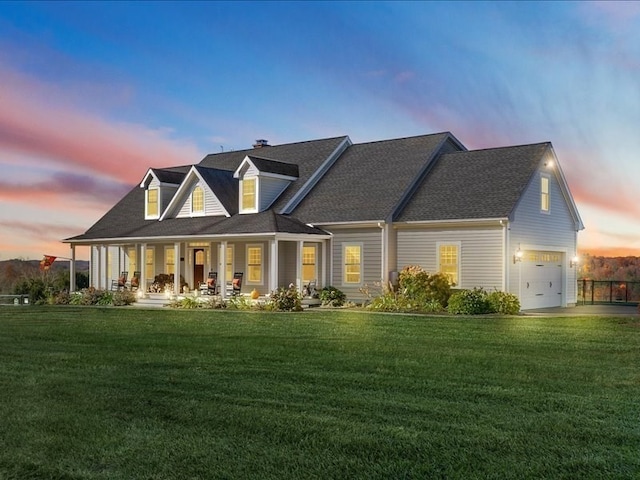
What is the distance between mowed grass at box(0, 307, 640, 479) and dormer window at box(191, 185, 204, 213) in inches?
625

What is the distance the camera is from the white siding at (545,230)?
2512 centimetres

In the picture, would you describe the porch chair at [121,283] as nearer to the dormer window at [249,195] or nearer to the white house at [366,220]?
the white house at [366,220]

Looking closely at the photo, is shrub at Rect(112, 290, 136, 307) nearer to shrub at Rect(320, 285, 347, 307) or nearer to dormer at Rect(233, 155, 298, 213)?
dormer at Rect(233, 155, 298, 213)

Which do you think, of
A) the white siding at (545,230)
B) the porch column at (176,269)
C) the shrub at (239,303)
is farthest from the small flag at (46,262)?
the white siding at (545,230)

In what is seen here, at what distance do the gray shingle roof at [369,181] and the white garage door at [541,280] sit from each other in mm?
5341

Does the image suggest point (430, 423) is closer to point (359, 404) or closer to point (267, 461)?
point (359, 404)

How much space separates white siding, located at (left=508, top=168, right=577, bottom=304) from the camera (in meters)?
25.1

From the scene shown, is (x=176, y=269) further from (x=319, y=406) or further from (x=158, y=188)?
(x=319, y=406)

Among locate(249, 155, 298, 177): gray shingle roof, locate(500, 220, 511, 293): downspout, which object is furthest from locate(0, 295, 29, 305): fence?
locate(500, 220, 511, 293): downspout

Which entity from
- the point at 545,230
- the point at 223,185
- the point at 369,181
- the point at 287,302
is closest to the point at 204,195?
the point at 223,185

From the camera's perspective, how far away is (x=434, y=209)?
85.7 feet

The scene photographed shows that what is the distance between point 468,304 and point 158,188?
17115 mm

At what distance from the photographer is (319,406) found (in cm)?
881

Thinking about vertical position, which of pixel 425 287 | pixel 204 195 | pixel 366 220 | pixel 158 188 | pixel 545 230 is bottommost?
pixel 425 287
